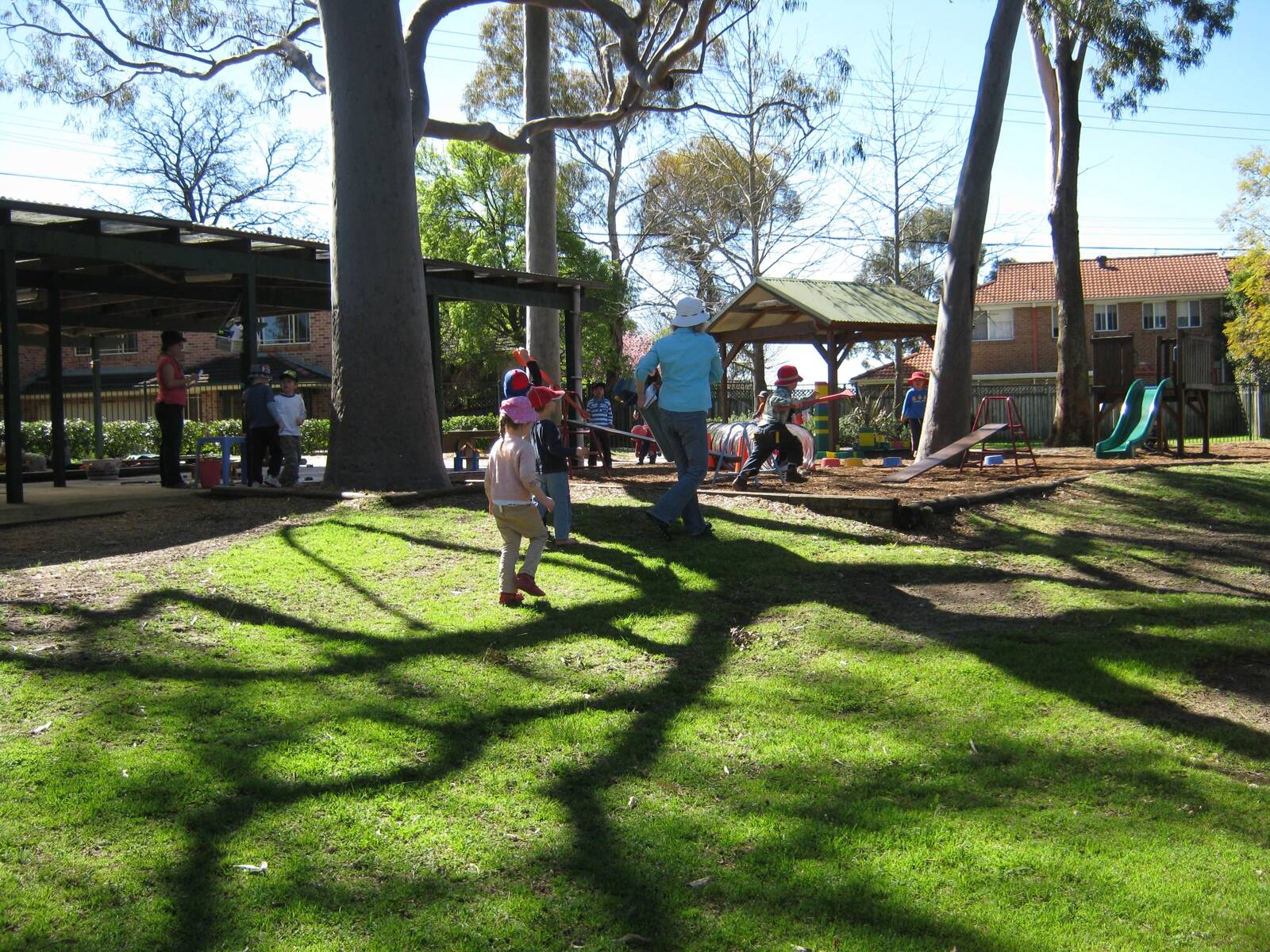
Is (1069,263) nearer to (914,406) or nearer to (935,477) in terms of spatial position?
(914,406)

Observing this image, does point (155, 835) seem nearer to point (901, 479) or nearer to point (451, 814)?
point (451, 814)

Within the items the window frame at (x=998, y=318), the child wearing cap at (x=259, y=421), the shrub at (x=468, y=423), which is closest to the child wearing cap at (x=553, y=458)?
the child wearing cap at (x=259, y=421)

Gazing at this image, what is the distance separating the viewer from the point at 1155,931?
3.62 m

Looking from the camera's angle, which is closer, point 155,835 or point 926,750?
point 155,835

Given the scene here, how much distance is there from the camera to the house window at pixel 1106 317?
171 ft

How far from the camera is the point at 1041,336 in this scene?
5100 centimetres

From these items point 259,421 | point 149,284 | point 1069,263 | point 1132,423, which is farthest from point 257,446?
point 1069,263

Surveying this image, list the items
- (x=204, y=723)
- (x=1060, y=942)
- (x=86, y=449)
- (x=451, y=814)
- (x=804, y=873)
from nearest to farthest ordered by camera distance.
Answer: (x=1060, y=942)
(x=804, y=873)
(x=451, y=814)
(x=204, y=723)
(x=86, y=449)

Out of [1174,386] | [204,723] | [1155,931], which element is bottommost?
[1155,931]

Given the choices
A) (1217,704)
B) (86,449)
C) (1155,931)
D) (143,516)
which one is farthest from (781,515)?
(86,449)

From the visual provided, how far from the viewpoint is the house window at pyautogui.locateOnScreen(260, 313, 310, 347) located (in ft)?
139

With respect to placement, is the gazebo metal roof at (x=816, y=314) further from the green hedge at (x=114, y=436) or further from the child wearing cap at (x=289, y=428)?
the child wearing cap at (x=289, y=428)

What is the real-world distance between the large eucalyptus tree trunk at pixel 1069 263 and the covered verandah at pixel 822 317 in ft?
9.05

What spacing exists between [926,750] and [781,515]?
536 centimetres
